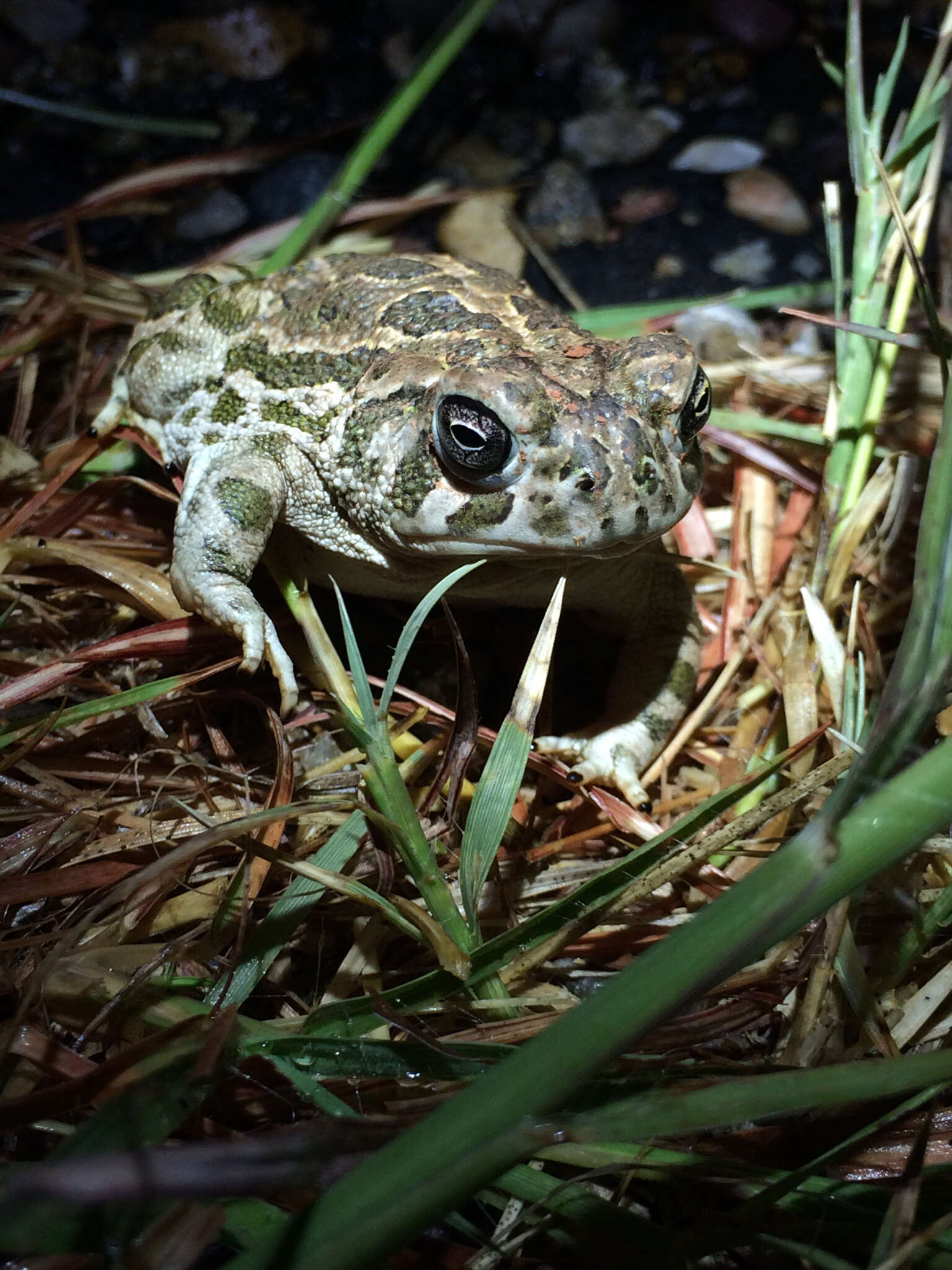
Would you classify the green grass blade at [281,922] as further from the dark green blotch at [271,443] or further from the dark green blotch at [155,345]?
the dark green blotch at [155,345]

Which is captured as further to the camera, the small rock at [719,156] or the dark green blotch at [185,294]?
the small rock at [719,156]

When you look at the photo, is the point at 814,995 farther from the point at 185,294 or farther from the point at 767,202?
the point at 767,202

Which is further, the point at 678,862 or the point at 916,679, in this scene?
the point at 678,862

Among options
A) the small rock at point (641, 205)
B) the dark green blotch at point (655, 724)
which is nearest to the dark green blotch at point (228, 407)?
the dark green blotch at point (655, 724)

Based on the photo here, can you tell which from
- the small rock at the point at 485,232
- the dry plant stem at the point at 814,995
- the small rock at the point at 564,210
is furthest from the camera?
the small rock at the point at 564,210

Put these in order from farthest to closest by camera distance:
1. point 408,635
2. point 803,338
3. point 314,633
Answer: point 803,338
point 314,633
point 408,635

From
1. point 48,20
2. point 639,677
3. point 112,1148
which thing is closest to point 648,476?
point 639,677
